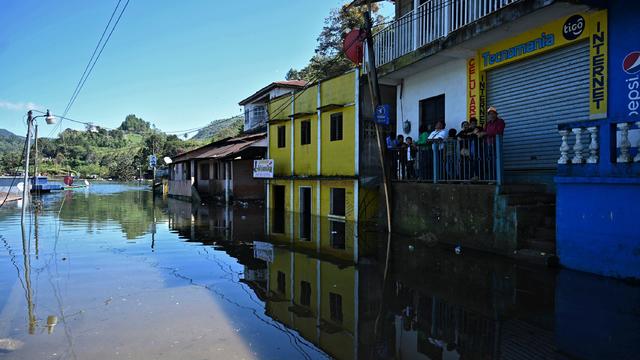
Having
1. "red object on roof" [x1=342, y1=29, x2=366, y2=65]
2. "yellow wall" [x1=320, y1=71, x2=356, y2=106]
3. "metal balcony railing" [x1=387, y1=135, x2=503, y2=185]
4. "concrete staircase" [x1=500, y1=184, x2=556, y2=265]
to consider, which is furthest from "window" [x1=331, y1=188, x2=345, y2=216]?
"concrete staircase" [x1=500, y1=184, x2=556, y2=265]

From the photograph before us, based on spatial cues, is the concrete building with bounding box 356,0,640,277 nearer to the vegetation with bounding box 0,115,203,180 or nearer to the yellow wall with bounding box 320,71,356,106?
the yellow wall with bounding box 320,71,356,106

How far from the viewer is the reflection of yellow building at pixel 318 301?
4.70 meters

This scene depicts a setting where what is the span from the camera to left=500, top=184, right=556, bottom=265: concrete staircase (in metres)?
7.83

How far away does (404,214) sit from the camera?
12.0 meters

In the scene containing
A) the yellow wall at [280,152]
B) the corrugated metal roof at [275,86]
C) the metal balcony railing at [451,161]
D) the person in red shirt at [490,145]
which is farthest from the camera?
the corrugated metal roof at [275,86]

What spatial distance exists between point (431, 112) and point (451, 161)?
141 inches

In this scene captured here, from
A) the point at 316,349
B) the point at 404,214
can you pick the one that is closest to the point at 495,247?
the point at 404,214

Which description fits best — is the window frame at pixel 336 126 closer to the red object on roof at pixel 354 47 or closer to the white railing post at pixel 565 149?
the red object on roof at pixel 354 47

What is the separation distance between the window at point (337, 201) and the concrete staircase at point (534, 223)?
8399 millimetres

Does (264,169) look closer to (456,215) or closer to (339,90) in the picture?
(339,90)

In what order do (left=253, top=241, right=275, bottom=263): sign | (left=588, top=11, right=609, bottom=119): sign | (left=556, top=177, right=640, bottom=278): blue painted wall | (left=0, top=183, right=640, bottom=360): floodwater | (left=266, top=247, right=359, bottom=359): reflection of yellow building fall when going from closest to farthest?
(left=0, top=183, right=640, bottom=360): floodwater → (left=266, top=247, right=359, bottom=359): reflection of yellow building → (left=556, top=177, right=640, bottom=278): blue painted wall → (left=588, top=11, right=609, bottom=119): sign → (left=253, top=241, right=275, bottom=263): sign

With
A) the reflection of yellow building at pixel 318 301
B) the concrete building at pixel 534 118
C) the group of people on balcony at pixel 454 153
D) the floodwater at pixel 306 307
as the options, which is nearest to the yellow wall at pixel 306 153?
the concrete building at pixel 534 118

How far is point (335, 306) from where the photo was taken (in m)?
5.86

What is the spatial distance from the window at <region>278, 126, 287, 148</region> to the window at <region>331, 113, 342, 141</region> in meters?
4.27
